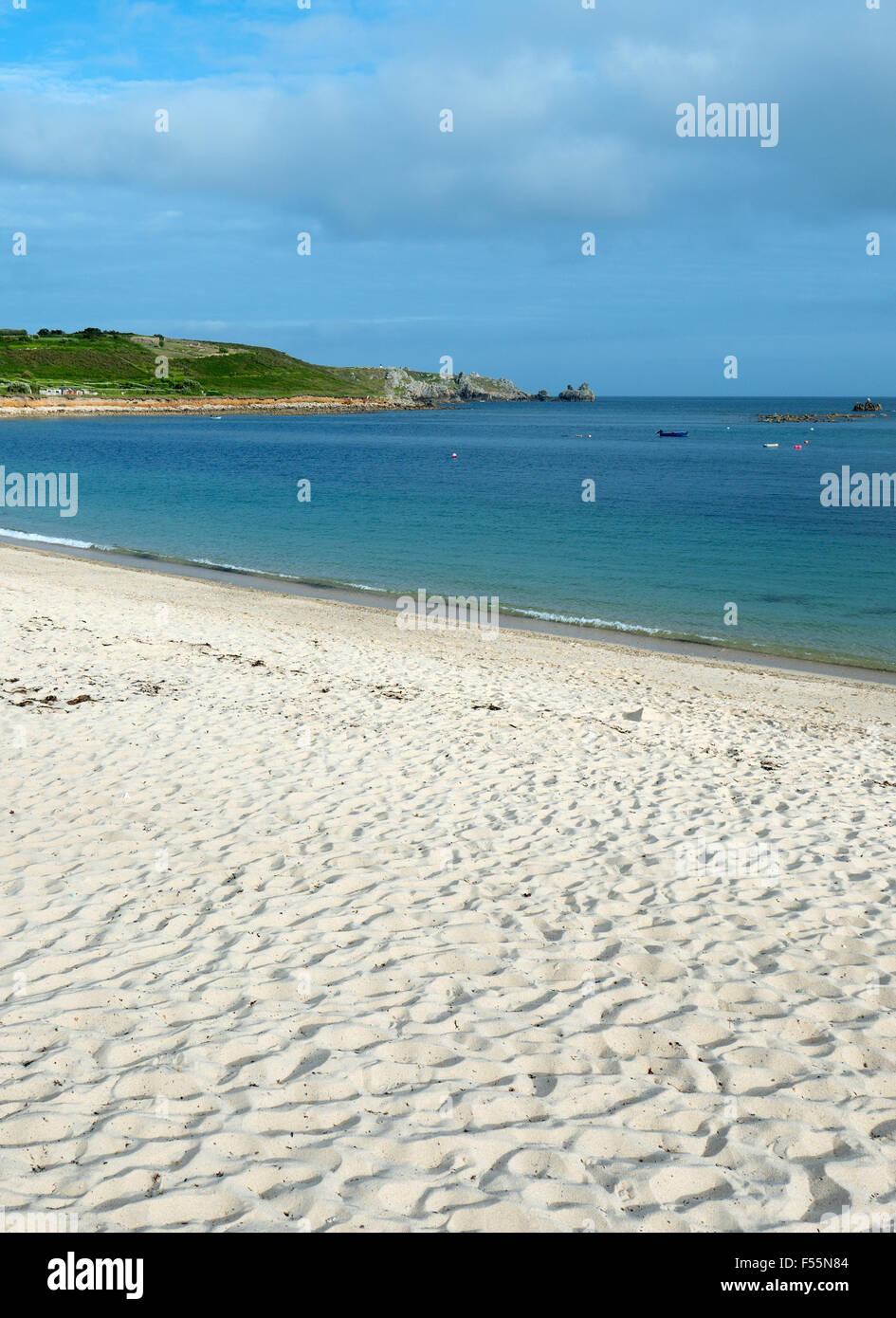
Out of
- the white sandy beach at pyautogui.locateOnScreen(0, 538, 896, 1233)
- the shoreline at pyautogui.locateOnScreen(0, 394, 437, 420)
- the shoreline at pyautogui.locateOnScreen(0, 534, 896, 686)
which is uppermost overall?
the shoreline at pyautogui.locateOnScreen(0, 394, 437, 420)

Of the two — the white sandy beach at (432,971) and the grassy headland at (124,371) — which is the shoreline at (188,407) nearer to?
the grassy headland at (124,371)

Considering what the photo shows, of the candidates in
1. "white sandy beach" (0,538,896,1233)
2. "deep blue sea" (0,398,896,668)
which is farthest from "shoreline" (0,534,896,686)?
"white sandy beach" (0,538,896,1233)

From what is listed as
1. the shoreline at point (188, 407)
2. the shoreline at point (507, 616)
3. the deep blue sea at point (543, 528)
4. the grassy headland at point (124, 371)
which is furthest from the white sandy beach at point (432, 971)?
the grassy headland at point (124, 371)

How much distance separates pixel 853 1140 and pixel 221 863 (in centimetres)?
485

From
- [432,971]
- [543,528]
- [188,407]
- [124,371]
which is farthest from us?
[124,371]

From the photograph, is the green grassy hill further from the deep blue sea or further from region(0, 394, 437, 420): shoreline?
the deep blue sea

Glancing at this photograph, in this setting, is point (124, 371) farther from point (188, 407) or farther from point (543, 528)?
point (543, 528)

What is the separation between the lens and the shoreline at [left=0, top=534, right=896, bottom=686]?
725 inches

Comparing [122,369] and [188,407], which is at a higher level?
[122,369]

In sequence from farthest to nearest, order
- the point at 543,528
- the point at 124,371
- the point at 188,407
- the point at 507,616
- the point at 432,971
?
the point at 124,371 < the point at 188,407 < the point at 543,528 < the point at 507,616 < the point at 432,971

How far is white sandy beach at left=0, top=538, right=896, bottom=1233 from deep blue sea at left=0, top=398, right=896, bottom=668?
469 inches

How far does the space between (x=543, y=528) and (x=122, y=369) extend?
151 m

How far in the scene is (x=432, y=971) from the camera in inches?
234

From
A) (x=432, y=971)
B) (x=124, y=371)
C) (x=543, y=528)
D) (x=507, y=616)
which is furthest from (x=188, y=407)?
(x=432, y=971)
